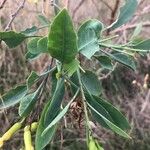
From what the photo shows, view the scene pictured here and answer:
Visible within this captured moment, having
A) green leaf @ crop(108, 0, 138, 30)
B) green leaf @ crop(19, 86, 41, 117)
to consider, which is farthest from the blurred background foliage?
green leaf @ crop(19, 86, 41, 117)

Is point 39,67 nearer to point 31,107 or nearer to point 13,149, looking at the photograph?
point 13,149

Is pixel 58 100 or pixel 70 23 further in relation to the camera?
pixel 58 100

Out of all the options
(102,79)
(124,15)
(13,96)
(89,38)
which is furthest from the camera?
(102,79)

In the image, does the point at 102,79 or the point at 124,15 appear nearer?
the point at 124,15

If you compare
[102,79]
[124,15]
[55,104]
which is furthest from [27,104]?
[102,79]

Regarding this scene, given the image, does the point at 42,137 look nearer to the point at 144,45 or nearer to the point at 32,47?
the point at 32,47

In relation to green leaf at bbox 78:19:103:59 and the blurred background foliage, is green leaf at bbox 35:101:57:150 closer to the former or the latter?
green leaf at bbox 78:19:103:59

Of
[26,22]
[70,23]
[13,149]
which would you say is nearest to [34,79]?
[70,23]
